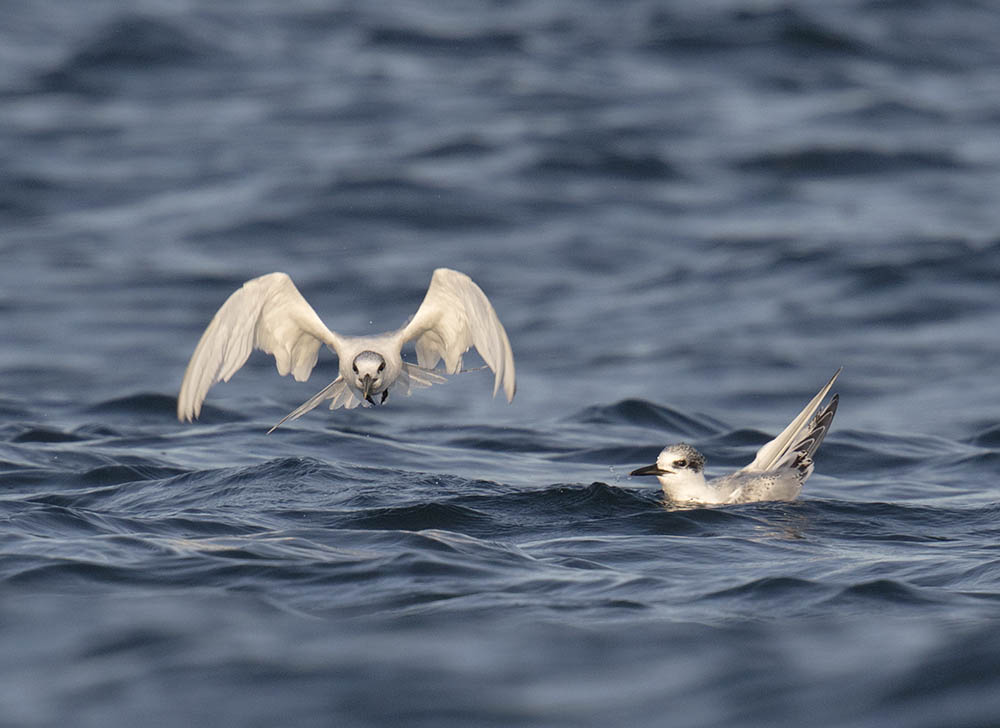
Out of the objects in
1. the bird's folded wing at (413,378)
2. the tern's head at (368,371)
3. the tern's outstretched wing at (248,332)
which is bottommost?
the bird's folded wing at (413,378)

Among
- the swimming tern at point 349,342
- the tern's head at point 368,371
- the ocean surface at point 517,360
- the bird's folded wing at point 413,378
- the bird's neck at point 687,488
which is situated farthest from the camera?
the bird's folded wing at point 413,378

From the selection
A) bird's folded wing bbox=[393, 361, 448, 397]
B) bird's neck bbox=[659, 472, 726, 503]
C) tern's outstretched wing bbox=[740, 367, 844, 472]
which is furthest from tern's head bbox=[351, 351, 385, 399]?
tern's outstretched wing bbox=[740, 367, 844, 472]

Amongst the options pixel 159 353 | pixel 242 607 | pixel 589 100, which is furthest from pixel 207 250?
pixel 242 607

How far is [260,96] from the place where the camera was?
24094mm

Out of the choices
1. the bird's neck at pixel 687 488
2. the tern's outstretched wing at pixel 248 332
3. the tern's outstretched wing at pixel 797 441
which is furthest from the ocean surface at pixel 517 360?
the tern's outstretched wing at pixel 248 332

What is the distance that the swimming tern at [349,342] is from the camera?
8523 millimetres

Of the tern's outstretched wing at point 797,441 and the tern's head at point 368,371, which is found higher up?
the tern's head at point 368,371

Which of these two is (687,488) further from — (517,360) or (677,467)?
(517,360)

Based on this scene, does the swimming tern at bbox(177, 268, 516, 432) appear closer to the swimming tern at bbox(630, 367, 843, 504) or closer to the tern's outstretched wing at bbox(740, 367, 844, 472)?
the swimming tern at bbox(630, 367, 843, 504)

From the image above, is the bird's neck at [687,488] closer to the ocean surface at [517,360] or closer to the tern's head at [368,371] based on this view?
the ocean surface at [517,360]

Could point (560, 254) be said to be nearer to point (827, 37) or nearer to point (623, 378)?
point (623, 378)

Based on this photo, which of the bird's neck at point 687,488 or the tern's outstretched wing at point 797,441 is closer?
the bird's neck at point 687,488

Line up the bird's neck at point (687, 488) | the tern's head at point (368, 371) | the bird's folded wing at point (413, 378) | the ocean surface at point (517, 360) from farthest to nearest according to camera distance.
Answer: the bird's folded wing at point (413, 378) → the bird's neck at point (687, 488) → the tern's head at point (368, 371) → the ocean surface at point (517, 360)

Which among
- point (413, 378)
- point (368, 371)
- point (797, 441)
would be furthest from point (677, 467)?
point (368, 371)
